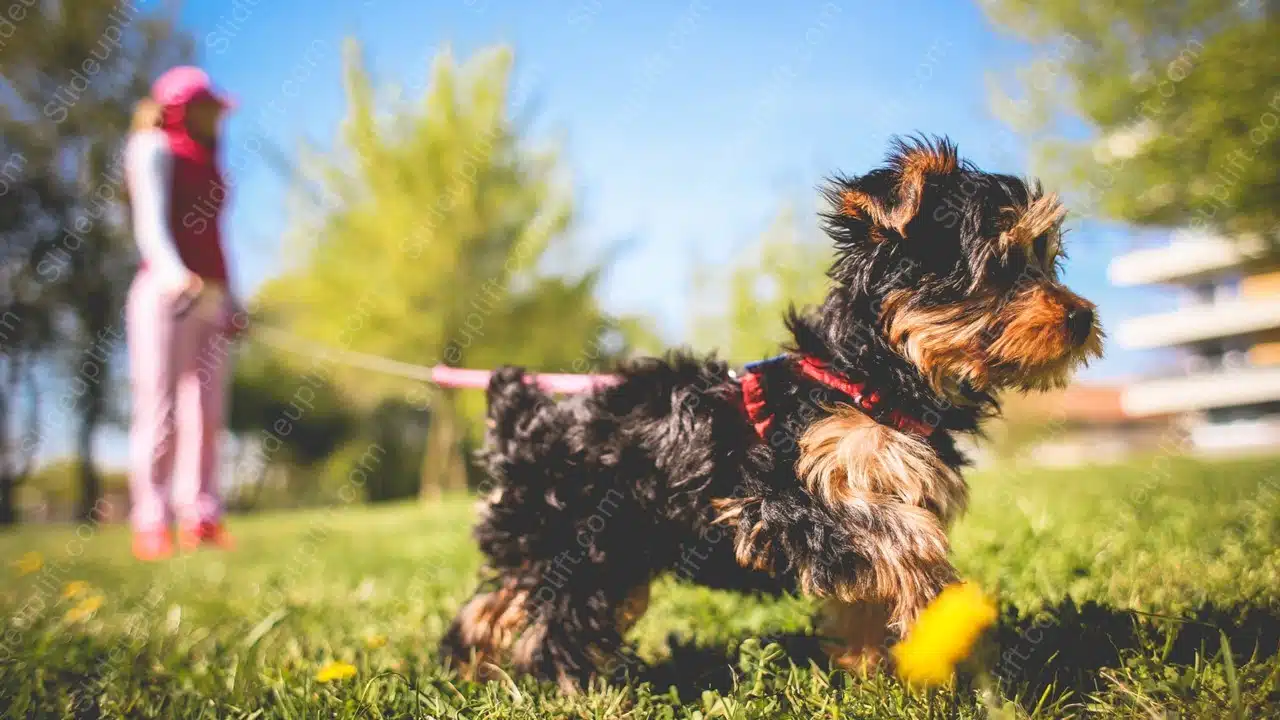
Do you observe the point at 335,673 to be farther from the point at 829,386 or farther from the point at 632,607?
the point at 829,386

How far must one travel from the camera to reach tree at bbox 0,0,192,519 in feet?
73.1

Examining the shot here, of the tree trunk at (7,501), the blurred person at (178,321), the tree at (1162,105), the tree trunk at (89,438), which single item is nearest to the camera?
the blurred person at (178,321)

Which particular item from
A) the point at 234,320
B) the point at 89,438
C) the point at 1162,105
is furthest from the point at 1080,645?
the point at 89,438

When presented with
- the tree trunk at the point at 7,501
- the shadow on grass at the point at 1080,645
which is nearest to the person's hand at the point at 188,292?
the shadow on grass at the point at 1080,645

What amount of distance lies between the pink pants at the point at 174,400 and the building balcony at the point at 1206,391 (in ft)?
165

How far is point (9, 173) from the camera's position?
2264cm

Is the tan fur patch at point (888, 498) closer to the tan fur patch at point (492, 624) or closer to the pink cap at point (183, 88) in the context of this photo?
the tan fur patch at point (492, 624)

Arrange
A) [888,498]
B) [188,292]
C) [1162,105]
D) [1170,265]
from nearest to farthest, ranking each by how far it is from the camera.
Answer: [888,498] → [188,292] → [1162,105] → [1170,265]

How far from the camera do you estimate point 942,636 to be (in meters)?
2.18

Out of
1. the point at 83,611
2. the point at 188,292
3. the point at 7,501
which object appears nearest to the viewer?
the point at 83,611

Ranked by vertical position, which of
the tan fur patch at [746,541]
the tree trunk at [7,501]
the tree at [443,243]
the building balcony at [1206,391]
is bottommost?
the tree trunk at [7,501]

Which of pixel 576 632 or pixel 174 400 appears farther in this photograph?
pixel 174 400

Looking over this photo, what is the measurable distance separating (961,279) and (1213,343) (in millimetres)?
53000

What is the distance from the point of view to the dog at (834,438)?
245cm
